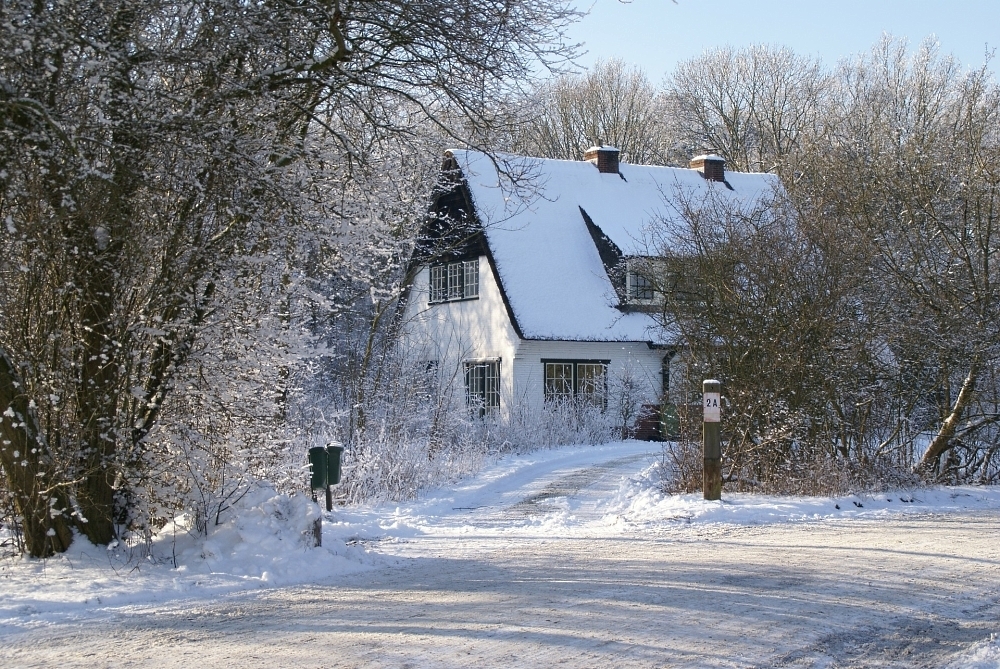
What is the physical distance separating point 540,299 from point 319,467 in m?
17.1

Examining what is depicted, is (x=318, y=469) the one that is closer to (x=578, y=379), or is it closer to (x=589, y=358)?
(x=578, y=379)

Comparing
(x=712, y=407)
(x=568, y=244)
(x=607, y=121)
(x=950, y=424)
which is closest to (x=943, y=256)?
(x=950, y=424)

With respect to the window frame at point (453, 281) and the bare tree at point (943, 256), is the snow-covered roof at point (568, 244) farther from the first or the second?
the bare tree at point (943, 256)

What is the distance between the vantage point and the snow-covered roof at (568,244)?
27.5m

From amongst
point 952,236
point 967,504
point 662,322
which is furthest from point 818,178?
point 967,504

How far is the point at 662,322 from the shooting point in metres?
15.8

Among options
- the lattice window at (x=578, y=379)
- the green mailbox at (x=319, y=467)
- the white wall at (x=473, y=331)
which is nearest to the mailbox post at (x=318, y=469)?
the green mailbox at (x=319, y=467)

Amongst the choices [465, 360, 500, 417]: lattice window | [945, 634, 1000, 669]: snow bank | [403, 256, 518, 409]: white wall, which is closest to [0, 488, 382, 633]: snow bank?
[945, 634, 1000, 669]: snow bank

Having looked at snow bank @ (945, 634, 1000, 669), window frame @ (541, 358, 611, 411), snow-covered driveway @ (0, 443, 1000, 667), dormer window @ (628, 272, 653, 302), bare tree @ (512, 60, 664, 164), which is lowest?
snow bank @ (945, 634, 1000, 669)

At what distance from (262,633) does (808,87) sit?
4706cm

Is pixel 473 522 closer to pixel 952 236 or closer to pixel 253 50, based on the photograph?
pixel 253 50

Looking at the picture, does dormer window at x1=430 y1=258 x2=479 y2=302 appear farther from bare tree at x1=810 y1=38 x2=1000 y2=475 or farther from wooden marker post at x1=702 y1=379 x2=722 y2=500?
wooden marker post at x1=702 y1=379 x2=722 y2=500

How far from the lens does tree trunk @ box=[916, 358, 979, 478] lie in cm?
1541

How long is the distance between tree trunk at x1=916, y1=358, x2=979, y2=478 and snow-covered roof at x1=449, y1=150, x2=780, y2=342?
1124 centimetres
